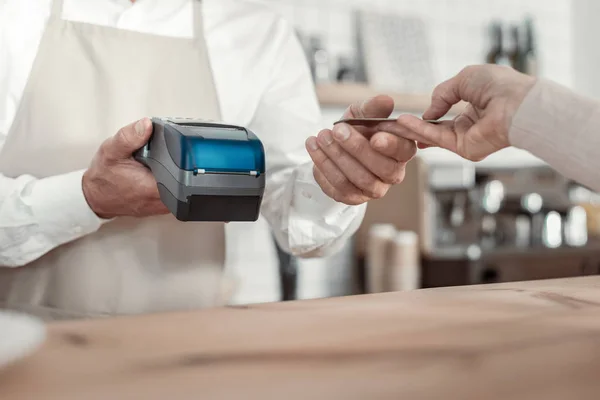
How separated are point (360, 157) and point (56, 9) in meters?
0.61

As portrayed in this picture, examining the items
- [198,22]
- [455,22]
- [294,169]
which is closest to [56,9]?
[198,22]

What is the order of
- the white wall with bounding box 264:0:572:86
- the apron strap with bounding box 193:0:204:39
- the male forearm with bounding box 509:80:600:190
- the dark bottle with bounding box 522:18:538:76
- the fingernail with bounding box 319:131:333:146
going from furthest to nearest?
1. the dark bottle with bounding box 522:18:538:76
2. the white wall with bounding box 264:0:572:86
3. the apron strap with bounding box 193:0:204:39
4. the fingernail with bounding box 319:131:333:146
5. the male forearm with bounding box 509:80:600:190

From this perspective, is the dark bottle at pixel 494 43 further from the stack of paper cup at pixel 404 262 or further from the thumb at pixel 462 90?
the thumb at pixel 462 90

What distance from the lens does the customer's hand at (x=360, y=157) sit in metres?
0.88

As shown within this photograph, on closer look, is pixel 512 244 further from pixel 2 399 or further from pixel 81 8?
pixel 2 399

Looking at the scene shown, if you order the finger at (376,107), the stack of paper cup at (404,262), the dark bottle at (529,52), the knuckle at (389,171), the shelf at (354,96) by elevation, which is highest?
the dark bottle at (529,52)

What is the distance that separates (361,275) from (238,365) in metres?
1.97

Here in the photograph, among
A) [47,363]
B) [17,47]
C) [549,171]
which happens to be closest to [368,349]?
[47,363]

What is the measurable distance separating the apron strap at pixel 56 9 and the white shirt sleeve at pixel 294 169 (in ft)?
1.25

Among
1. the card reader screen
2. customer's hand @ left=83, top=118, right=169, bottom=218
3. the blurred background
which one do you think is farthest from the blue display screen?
the blurred background

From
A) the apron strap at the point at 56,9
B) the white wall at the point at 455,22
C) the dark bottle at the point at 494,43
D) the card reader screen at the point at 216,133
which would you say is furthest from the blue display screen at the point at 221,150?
the dark bottle at the point at 494,43

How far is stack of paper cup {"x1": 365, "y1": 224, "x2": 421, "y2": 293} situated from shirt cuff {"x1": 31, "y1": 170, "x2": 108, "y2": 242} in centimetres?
138

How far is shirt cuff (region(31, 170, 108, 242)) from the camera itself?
96 cm

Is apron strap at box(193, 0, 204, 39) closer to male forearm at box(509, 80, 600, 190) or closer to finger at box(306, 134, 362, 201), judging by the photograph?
finger at box(306, 134, 362, 201)
